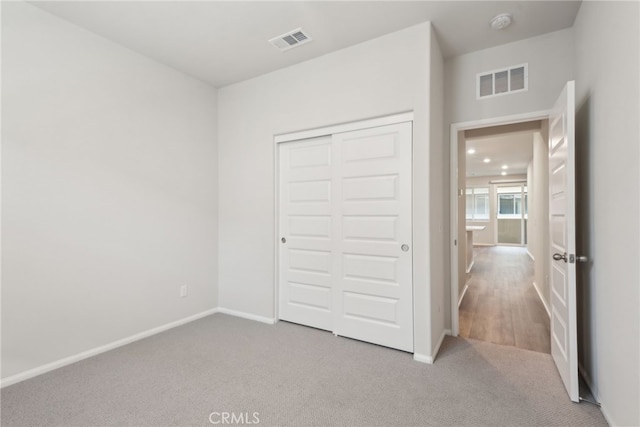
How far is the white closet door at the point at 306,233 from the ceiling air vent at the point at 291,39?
92cm

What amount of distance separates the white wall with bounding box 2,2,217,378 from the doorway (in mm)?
3058

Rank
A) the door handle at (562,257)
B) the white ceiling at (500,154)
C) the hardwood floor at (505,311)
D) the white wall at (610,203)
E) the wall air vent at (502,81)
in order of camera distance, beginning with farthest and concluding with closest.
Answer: the white ceiling at (500,154), the hardwood floor at (505,311), the wall air vent at (502,81), the door handle at (562,257), the white wall at (610,203)

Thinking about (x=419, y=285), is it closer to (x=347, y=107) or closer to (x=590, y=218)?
(x=590, y=218)

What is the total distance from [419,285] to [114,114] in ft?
10.5

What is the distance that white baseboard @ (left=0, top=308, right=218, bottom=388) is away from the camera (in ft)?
7.31

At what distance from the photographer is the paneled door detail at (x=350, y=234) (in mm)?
2711

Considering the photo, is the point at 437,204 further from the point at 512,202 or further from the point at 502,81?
the point at 512,202

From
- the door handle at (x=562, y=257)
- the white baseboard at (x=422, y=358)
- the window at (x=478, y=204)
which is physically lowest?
the white baseboard at (x=422, y=358)

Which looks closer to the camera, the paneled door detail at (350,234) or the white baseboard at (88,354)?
the white baseboard at (88,354)

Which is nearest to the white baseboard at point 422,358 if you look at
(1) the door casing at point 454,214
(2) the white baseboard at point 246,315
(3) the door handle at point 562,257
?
(1) the door casing at point 454,214

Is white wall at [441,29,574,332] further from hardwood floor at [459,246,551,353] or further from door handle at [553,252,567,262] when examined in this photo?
door handle at [553,252,567,262]

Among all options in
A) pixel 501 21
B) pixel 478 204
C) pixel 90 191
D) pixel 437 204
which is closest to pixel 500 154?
pixel 478 204

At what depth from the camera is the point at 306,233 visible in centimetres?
331

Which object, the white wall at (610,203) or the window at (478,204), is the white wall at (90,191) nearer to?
the white wall at (610,203)
